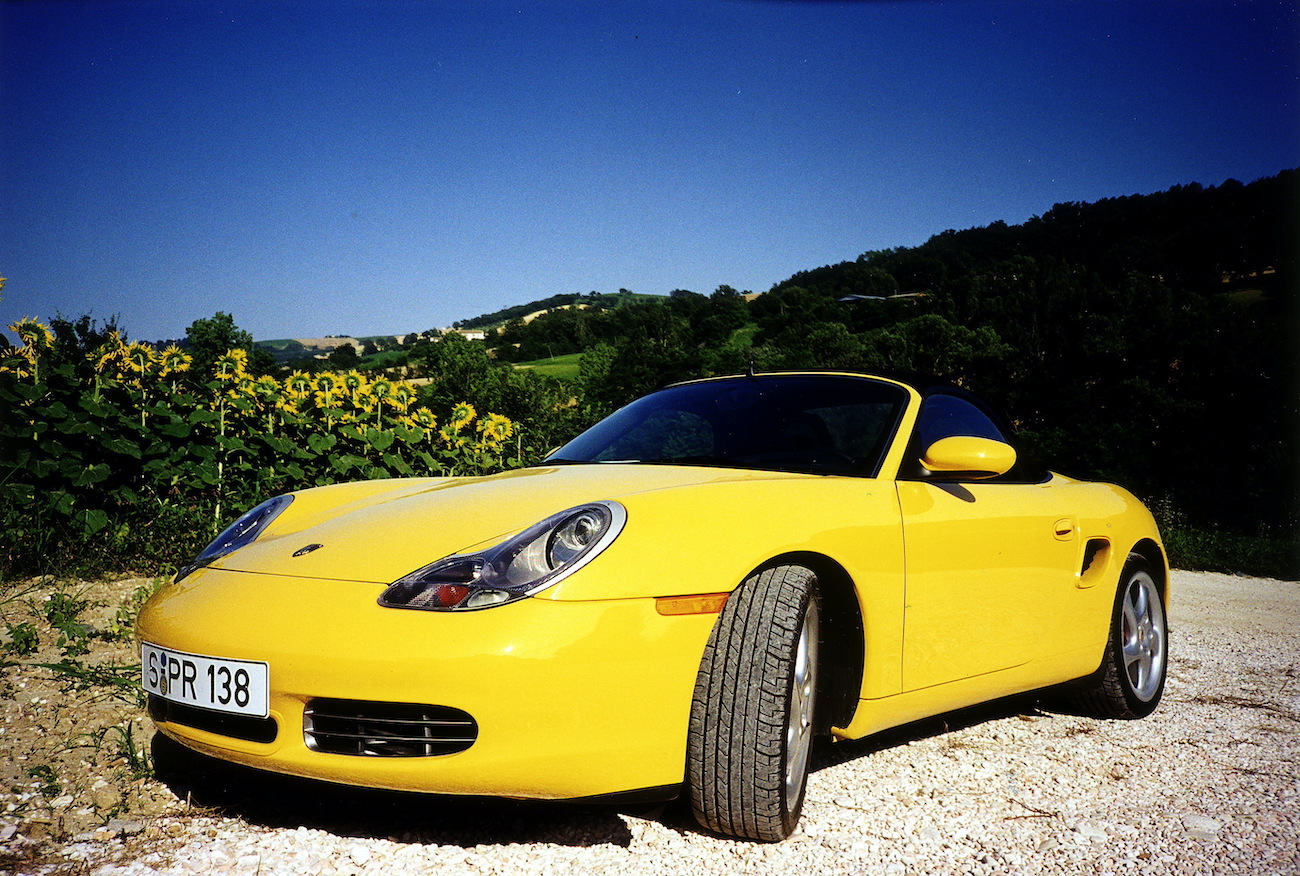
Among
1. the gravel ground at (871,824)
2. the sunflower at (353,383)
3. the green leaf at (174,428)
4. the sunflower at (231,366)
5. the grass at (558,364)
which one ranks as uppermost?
the grass at (558,364)

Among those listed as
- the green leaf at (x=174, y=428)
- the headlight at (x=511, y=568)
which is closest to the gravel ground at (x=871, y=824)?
the headlight at (x=511, y=568)

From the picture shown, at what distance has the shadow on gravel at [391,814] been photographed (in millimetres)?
2188

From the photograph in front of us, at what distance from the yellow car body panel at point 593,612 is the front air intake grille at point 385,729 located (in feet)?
0.07

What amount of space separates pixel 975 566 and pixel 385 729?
1.89m

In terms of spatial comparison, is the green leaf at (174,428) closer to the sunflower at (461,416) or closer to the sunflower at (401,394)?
the sunflower at (401,394)

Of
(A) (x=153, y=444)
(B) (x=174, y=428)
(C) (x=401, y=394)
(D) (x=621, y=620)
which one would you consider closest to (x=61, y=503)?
(A) (x=153, y=444)

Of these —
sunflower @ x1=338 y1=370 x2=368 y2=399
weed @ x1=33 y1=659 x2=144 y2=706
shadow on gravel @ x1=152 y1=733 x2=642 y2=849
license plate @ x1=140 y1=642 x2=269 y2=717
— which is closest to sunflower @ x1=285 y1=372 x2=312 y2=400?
sunflower @ x1=338 y1=370 x2=368 y2=399

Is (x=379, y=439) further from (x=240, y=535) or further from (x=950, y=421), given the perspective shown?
(x=950, y=421)

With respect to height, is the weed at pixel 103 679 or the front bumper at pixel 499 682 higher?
the front bumper at pixel 499 682

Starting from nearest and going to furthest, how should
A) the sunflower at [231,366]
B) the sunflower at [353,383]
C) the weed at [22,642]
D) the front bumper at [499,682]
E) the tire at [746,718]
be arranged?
the front bumper at [499,682] < the tire at [746,718] < the weed at [22,642] < the sunflower at [231,366] < the sunflower at [353,383]

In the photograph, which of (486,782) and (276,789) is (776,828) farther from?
(276,789)

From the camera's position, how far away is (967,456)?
9.18ft

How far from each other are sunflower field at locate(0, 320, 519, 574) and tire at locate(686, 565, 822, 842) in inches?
152

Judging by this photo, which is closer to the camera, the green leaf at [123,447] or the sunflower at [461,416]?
the green leaf at [123,447]
